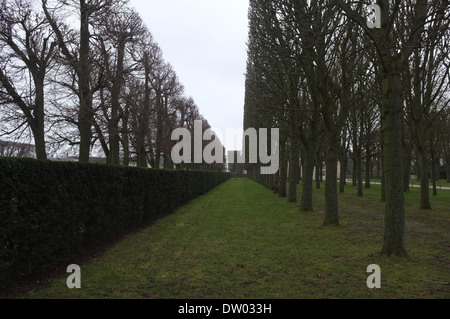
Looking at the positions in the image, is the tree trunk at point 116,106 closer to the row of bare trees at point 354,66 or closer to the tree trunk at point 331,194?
the row of bare trees at point 354,66

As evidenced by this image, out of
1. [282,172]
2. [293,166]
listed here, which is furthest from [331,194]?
[282,172]

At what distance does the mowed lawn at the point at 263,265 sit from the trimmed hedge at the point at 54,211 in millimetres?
399

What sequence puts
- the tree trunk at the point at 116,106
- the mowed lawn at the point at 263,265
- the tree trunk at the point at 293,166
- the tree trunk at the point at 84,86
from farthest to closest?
the tree trunk at the point at 293,166 < the tree trunk at the point at 116,106 < the tree trunk at the point at 84,86 < the mowed lawn at the point at 263,265

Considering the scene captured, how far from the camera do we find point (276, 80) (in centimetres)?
1380

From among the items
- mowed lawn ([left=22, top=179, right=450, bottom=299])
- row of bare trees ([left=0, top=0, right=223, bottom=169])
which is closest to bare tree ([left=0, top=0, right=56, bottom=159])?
row of bare trees ([left=0, top=0, right=223, bottom=169])

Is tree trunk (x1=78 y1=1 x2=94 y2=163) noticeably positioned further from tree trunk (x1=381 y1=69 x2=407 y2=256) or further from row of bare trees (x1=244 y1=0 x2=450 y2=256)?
tree trunk (x1=381 y1=69 x2=407 y2=256)

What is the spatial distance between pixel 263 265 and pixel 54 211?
142 inches

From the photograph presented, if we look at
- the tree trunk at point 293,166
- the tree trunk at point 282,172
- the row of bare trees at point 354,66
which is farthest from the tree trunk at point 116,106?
the tree trunk at point 282,172

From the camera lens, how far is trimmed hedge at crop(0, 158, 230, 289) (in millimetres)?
4223

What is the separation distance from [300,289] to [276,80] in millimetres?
10807

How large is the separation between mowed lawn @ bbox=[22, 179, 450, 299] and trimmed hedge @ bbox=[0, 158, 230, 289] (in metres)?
0.40

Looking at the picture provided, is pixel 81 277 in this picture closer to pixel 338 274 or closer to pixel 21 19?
pixel 338 274

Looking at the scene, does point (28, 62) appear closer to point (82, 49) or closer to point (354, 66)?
point (82, 49)

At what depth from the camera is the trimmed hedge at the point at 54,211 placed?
13.9ft
